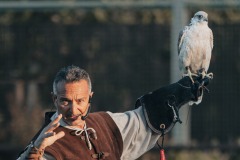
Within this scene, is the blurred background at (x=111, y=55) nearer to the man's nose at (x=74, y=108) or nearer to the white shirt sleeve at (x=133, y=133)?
the white shirt sleeve at (x=133, y=133)

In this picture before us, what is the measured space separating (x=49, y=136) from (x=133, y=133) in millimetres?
641

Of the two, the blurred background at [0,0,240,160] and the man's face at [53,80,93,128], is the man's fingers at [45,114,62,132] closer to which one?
the man's face at [53,80,93,128]

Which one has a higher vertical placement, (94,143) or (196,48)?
(196,48)

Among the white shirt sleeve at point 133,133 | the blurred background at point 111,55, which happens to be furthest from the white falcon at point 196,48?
the blurred background at point 111,55

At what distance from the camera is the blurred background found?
9.59 metres

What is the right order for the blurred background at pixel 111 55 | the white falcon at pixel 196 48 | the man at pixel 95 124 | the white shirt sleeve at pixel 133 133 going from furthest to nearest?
1. the blurred background at pixel 111 55
2. the white falcon at pixel 196 48
3. the white shirt sleeve at pixel 133 133
4. the man at pixel 95 124

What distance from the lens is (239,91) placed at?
9.73 metres

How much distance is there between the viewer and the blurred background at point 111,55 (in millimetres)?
9594

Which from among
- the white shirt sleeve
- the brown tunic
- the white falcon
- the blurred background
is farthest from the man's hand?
the blurred background

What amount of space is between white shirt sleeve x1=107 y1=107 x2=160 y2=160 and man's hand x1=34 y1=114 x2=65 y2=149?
1.82 ft

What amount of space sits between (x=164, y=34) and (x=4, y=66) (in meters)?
1.59

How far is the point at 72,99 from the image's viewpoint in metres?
4.24

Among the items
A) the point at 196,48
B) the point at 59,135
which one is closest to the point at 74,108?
the point at 59,135

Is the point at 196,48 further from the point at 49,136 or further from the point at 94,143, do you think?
the point at 49,136
